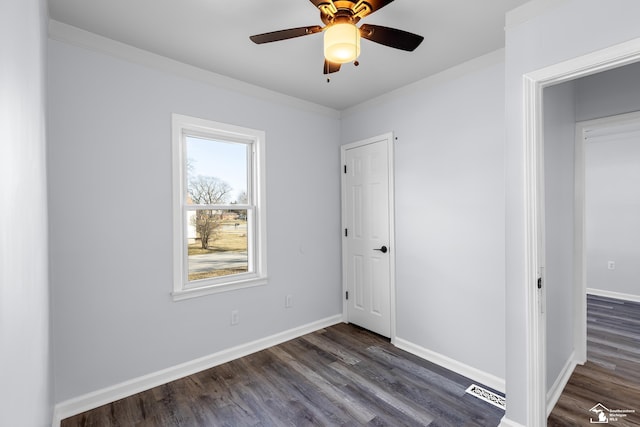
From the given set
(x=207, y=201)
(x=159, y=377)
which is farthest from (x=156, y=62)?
(x=159, y=377)

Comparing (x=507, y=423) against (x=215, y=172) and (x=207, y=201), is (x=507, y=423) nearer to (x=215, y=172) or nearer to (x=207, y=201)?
(x=207, y=201)

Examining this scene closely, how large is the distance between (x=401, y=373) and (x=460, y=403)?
20.6 inches

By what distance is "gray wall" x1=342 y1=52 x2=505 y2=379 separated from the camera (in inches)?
97.2

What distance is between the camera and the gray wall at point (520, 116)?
1.72 meters

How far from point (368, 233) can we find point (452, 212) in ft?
3.39

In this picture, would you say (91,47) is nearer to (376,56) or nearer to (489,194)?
(376,56)

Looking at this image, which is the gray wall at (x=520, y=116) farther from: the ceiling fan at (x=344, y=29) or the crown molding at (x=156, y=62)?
the crown molding at (x=156, y=62)

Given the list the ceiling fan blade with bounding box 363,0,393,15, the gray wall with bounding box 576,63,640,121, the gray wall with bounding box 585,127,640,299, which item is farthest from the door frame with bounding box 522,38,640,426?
the gray wall with bounding box 585,127,640,299

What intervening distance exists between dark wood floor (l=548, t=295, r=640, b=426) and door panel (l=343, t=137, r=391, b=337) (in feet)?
5.08

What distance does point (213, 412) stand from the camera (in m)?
2.17

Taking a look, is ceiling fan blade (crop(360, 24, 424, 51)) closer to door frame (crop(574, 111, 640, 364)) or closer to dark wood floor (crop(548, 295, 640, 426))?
door frame (crop(574, 111, 640, 364))

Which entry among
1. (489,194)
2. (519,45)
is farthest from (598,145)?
(519,45)

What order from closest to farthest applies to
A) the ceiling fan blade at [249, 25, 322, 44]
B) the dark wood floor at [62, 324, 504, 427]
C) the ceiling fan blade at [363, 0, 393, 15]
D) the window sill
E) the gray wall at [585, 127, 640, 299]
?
the ceiling fan blade at [363, 0, 393, 15] → the ceiling fan blade at [249, 25, 322, 44] → the dark wood floor at [62, 324, 504, 427] → the window sill → the gray wall at [585, 127, 640, 299]

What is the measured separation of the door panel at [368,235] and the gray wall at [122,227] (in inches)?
40.0
